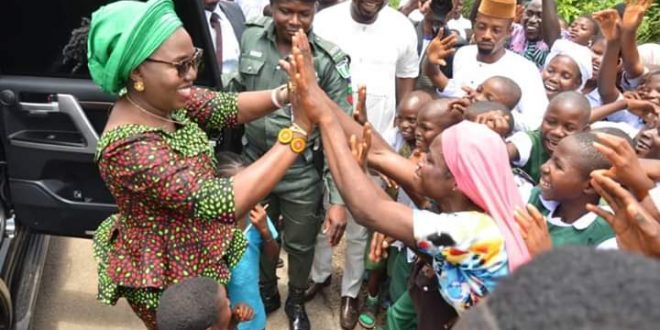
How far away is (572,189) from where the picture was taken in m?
2.19

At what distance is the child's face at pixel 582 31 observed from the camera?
5112mm

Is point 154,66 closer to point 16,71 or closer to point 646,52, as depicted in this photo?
point 16,71

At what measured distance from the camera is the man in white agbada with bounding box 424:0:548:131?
139 inches

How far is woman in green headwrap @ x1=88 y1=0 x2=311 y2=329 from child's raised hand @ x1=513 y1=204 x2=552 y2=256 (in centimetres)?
70

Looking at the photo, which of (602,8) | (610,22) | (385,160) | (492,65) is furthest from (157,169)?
Result: (602,8)

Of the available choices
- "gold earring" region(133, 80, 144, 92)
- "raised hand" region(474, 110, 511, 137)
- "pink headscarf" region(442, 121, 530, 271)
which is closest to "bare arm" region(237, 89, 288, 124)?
"gold earring" region(133, 80, 144, 92)

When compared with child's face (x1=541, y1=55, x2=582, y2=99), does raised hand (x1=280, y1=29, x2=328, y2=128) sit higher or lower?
higher

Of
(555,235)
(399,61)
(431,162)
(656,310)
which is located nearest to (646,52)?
(399,61)

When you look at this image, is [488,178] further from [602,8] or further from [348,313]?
[602,8]

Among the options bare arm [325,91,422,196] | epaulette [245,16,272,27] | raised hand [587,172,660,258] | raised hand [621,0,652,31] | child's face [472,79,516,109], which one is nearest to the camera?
raised hand [587,172,660,258]

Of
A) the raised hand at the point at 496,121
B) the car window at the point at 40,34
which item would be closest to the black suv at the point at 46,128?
the car window at the point at 40,34

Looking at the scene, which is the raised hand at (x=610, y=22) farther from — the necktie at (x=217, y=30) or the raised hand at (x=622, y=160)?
the necktie at (x=217, y=30)

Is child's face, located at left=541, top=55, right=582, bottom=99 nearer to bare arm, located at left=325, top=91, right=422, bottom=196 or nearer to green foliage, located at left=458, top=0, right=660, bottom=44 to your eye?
bare arm, located at left=325, top=91, right=422, bottom=196

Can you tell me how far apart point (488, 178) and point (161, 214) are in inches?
39.4
